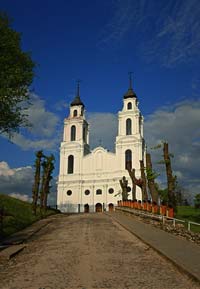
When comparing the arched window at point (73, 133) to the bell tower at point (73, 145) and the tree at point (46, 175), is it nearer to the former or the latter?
the bell tower at point (73, 145)

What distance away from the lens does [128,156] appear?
2849 inches

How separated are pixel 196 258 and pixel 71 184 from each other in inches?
2613

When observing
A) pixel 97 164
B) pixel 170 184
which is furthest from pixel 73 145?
pixel 170 184

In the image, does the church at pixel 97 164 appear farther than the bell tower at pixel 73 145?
No

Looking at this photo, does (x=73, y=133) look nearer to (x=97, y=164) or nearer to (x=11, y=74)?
(x=97, y=164)

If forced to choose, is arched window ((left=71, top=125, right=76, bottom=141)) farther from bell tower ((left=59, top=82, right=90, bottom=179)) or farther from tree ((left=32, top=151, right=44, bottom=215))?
tree ((left=32, top=151, right=44, bottom=215))

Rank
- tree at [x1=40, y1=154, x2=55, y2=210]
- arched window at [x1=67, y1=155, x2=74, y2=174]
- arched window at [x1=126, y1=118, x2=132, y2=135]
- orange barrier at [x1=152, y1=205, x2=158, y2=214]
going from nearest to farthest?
orange barrier at [x1=152, y1=205, x2=158, y2=214] < tree at [x1=40, y1=154, x2=55, y2=210] < arched window at [x1=126, y1=118, x2=132, y2=135] < arched window at [x1=67, y1=155, x2=74, y2=174]

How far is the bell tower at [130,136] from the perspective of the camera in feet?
235

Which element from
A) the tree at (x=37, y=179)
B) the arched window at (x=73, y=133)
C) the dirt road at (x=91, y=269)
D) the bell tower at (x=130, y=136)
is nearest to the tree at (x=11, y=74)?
the dirt road at (x=91, y=269)

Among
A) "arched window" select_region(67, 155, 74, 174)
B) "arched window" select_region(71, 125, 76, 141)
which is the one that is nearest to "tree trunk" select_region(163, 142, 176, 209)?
"arched window" select_region(67, 155, 74, 174)

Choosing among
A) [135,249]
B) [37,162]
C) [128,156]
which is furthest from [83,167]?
[135,249]

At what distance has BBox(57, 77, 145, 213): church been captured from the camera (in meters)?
72.2

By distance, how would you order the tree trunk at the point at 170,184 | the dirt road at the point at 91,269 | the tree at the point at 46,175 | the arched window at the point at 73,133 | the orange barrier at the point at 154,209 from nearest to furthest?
the dirt road at the point at 91,269, the tree trunk at the point at 170,184, the orange barrier at the point at 154,209, the tree at the point at 46,175, the arched window at the point at 73,133

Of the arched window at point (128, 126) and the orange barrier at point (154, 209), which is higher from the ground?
the arched window at point (128, 126)
